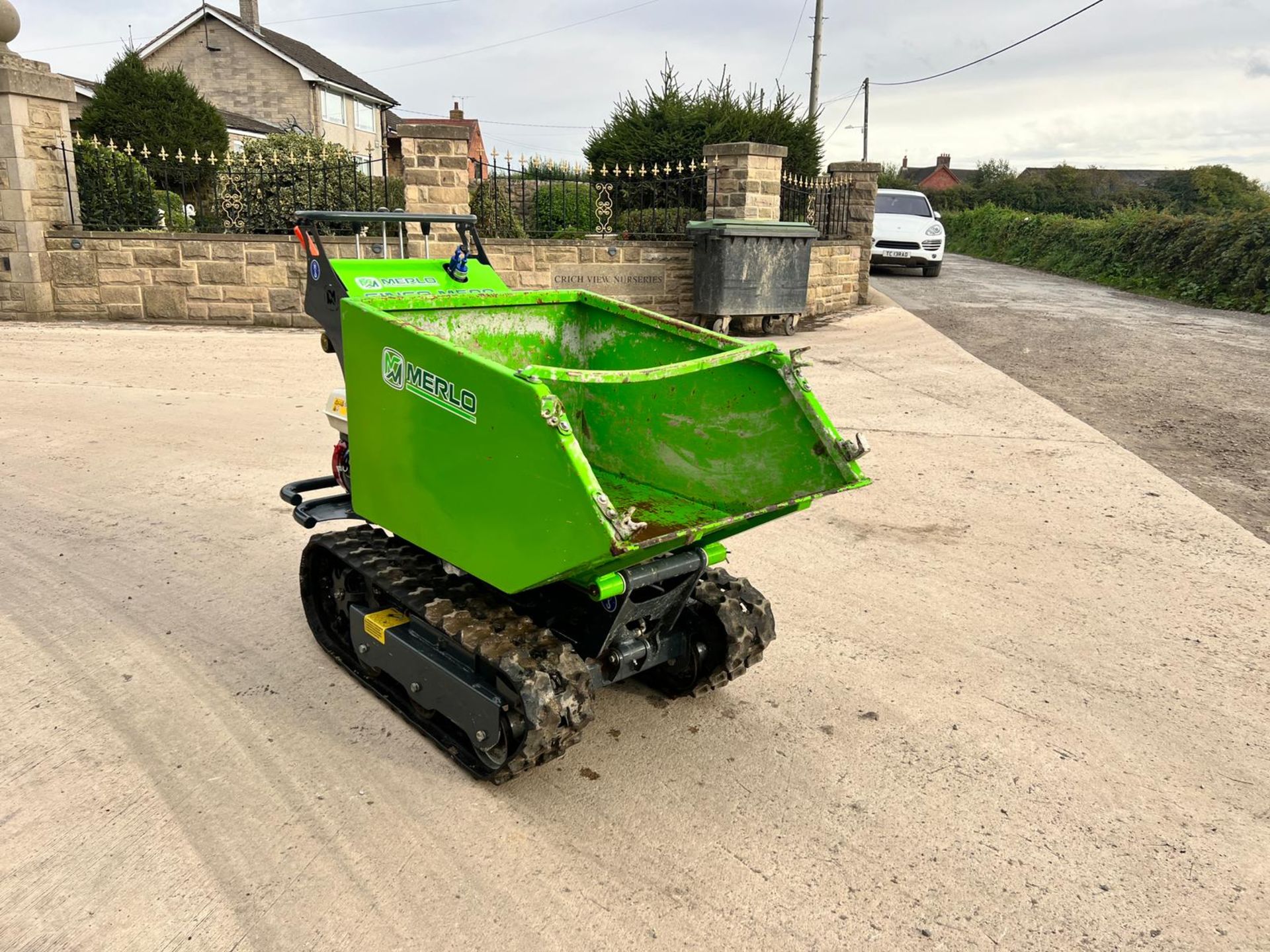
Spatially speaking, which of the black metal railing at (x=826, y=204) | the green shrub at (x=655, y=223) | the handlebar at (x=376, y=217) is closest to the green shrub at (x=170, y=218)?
the green shrub at (x=655, y=223)

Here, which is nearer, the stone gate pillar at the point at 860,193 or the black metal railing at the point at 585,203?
the black metal railing at the point at 585,203

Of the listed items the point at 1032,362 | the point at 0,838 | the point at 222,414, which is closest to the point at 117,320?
the point at 222,414

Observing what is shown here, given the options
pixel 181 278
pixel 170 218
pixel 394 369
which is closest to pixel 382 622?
pixel 394 369

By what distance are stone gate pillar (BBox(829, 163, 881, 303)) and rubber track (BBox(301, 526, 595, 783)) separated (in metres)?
12.6

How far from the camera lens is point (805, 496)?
10.1 ft

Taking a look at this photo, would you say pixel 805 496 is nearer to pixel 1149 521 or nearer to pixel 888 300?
pixel 1149 521

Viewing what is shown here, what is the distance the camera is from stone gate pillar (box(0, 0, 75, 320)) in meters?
10.3

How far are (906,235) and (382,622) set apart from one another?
18.4 m

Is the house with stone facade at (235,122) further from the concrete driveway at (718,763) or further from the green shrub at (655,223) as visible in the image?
the concrete driveway at (718,763)

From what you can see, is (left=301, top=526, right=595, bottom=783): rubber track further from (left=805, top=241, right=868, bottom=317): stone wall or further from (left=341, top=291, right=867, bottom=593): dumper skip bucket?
(left=805, top=241, right=868, bottom=317): stone wall

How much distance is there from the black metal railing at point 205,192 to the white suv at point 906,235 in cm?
1110

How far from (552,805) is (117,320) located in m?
10.5

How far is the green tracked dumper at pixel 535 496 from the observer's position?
2.71 meters

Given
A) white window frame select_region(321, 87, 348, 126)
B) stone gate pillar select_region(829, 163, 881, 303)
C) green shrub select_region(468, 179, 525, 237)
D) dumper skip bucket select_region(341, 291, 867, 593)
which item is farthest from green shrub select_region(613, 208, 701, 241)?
white window frame select_region(321, 87, 348, 126)
